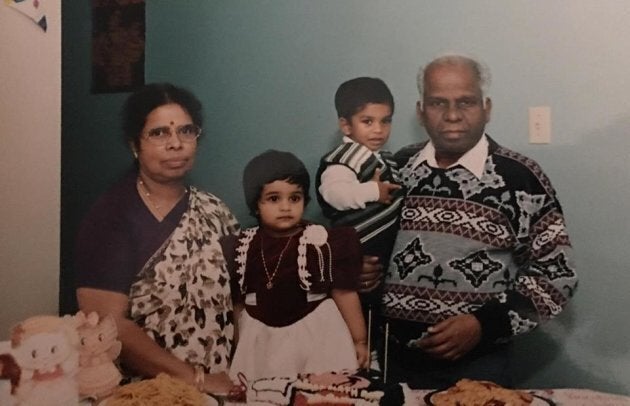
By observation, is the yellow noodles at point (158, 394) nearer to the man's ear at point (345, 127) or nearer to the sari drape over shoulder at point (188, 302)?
the sari drape over shoulder at point (188, 302)

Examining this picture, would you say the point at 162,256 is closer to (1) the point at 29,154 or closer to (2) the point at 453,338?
(1) the point at 29,154

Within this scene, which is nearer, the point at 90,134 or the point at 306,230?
the point at 306,230

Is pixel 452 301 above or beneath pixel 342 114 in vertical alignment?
beneath

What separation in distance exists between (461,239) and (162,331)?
661mm

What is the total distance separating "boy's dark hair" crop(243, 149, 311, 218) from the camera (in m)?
1.47

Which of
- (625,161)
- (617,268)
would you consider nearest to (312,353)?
(617,268)

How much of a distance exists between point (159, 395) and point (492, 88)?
904 millimetres

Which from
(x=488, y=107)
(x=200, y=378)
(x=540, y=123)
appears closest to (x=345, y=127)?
(x=488, y=107)

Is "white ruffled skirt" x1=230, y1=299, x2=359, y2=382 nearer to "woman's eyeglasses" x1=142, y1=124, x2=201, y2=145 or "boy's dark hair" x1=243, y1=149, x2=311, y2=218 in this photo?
"boy's dark hair" x1=243, y1=149, x2=311, y2=218

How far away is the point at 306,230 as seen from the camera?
147 cm

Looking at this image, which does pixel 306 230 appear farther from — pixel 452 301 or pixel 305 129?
pixel 452 301

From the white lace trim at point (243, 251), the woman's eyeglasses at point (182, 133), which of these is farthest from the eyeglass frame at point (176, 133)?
the white lace trim at point (243, 251)

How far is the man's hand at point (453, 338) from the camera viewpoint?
56.2 inches

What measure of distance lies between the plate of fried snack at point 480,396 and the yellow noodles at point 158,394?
0.46 meters
